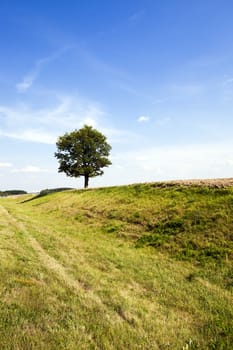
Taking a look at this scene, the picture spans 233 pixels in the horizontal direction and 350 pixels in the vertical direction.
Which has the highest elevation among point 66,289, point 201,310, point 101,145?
point 101,145

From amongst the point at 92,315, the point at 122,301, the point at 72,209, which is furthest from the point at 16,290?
the point at 72,209

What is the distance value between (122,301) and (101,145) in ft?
160

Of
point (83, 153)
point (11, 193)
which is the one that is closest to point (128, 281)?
point (83, 153)

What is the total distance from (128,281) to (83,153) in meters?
45.9

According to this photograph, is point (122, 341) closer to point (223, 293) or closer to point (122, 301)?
point (122, 301)

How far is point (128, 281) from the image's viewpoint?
9.34m

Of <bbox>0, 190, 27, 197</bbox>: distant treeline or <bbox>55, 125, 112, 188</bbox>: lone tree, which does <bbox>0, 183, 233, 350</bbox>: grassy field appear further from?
<bbox>0, 190, 27, 197</bbox>: distant treeline

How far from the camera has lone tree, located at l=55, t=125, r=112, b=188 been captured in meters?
53.2

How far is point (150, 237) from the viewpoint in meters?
15.2

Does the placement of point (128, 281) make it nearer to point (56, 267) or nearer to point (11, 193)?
point (56, 267)

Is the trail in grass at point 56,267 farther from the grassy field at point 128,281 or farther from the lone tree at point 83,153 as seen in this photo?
the lone tree at point 83,153

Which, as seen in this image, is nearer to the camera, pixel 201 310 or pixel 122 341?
pixel 122 341

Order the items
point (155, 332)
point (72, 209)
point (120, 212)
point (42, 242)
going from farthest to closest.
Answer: point (72, 209), point (120, 212), point (42, 242), point (155, 332)

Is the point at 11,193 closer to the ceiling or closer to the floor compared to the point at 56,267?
closer to the ceiling
